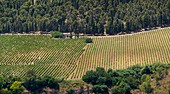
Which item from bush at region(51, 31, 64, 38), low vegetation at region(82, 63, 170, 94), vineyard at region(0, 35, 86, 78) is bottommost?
low vegetation at region(82, 63, 170, 94)

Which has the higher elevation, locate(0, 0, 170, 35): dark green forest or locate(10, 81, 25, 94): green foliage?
locate(0, 0, 170, 35): dark green forest

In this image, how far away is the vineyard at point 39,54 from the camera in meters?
107

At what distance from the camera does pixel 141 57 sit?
115062 millimetres

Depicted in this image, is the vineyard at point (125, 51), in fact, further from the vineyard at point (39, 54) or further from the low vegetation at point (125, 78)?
the low vegetation at point (125, 78)

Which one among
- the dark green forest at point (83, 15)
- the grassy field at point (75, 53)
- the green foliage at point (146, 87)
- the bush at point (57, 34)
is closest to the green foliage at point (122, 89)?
the green foliage at point (146, 87)

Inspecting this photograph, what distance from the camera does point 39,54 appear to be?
118 m

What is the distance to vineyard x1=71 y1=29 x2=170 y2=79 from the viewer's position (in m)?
111

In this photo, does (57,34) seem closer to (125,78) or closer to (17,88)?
(125,78)

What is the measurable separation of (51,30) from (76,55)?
2794 cm

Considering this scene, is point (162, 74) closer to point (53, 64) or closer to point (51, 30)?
point (53, 64)

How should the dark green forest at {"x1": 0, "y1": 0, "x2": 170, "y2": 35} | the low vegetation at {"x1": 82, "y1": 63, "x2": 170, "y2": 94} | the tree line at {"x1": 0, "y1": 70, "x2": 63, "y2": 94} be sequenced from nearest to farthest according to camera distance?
1. the tree line at {"x1": 0, "y1": 70, "x2": 63, "y2": 94}
2. the low vegetation at {"x1": 82, "y1": 63, "x2": 170, "y2": 94}
3. the dark green forest at {"x1": 0, "y1": 0, "x2": 170, "y2": 35}

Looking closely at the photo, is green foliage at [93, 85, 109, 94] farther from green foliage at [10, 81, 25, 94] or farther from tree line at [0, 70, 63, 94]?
green foliage at [10, 81, 25, 94]

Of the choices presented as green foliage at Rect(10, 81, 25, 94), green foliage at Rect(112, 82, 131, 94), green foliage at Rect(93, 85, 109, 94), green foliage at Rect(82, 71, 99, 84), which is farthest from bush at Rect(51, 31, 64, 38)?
green foliage at Rect(112, 82, 131, 94)

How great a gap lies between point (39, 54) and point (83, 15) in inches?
1358
